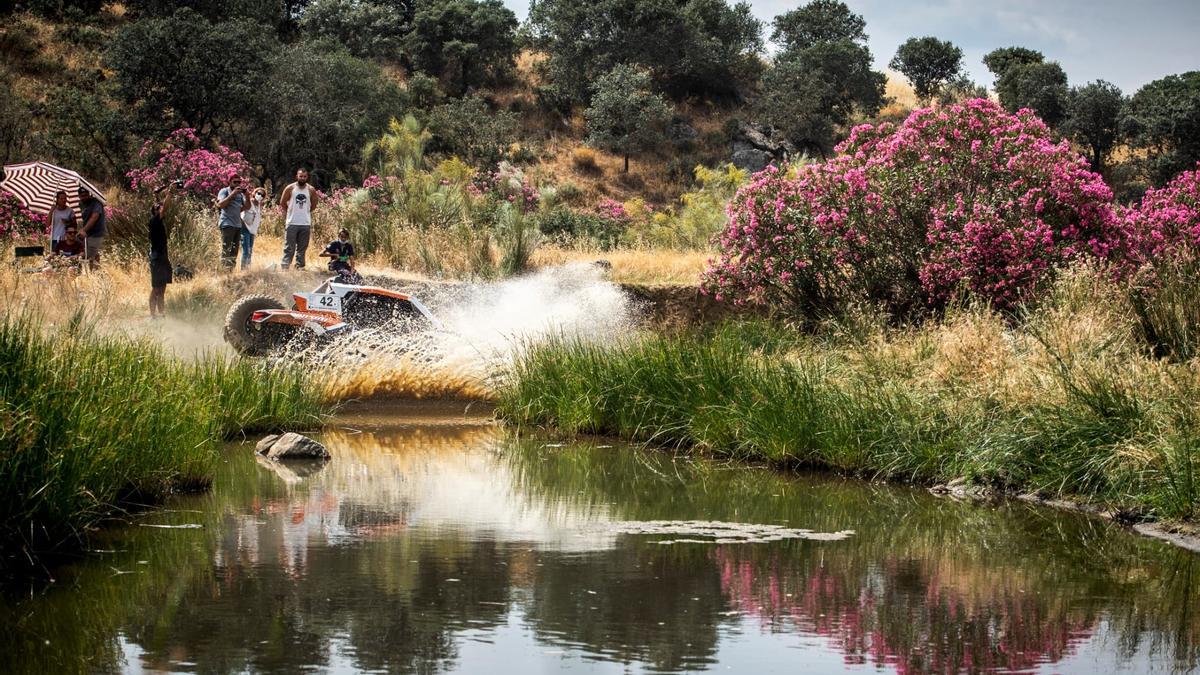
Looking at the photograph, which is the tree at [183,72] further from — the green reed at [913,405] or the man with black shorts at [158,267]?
the green reed at [913,405]

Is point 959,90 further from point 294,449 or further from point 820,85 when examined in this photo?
point 294,449

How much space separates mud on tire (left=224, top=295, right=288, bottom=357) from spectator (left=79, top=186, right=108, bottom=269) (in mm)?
3620

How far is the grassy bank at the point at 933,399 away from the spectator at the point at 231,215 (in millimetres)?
9110

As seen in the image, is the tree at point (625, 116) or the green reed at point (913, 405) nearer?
the green reed at point (913, 405)

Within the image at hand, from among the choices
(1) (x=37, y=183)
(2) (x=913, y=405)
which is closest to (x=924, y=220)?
(2) (x=913, y=405)

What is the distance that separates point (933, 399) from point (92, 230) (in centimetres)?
1458

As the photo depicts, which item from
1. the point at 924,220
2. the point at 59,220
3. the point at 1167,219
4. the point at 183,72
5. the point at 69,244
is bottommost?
the point at 69,244

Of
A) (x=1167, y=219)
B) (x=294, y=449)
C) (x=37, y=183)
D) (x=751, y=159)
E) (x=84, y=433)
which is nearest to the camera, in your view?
(x=84, y=433)

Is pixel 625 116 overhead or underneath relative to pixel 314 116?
overhead

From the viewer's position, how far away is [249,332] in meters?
19.5

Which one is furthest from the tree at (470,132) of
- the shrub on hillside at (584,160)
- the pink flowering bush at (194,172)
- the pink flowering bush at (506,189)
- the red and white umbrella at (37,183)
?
the red and white umbrella at (37,183)

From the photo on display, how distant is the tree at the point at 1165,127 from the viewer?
5662cm

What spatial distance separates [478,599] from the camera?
7531 mm

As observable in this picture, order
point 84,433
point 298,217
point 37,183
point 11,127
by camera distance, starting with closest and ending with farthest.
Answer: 1. point 84,433
2. point 298,217
3. point 37,183
4. point 11,127
